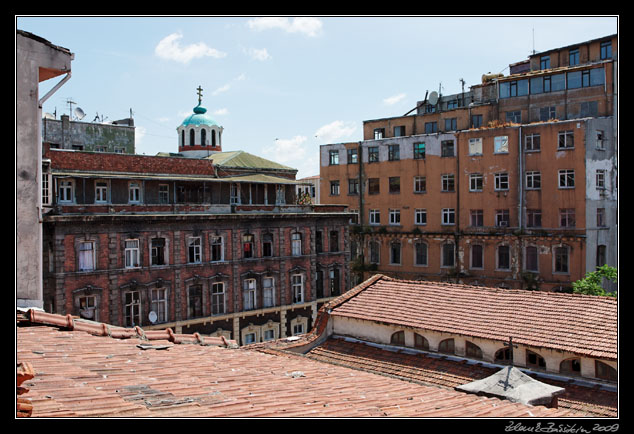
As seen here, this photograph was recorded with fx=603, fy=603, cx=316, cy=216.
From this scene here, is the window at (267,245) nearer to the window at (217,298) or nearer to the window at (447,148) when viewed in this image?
the window at (217,298)

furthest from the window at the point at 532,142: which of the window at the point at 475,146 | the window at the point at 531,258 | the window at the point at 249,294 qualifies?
the window at the point at 249,294

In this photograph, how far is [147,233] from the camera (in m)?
36.5

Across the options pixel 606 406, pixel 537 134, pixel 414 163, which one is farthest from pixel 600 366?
pixel 414 163

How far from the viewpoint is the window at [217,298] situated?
39.3 meters

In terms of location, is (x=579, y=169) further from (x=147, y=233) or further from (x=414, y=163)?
(x=147, y=233)

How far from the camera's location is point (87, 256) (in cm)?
3397

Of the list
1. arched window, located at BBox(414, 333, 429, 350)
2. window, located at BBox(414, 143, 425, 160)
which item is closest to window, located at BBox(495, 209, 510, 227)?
window, located at BBox(414, 143, 425, 160)

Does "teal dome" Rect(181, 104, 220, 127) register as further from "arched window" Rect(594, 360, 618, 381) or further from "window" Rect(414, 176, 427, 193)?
"arched window" Rect(594, 360, 618, 381)

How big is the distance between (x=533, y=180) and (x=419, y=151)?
10.4 metres

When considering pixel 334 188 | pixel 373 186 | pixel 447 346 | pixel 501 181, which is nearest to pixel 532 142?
pixel 501 181

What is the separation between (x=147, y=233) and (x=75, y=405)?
101ft

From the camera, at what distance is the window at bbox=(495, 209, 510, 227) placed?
47594 mm

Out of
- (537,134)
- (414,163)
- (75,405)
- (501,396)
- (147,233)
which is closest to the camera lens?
(75,405)

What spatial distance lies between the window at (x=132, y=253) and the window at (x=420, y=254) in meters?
24.9
